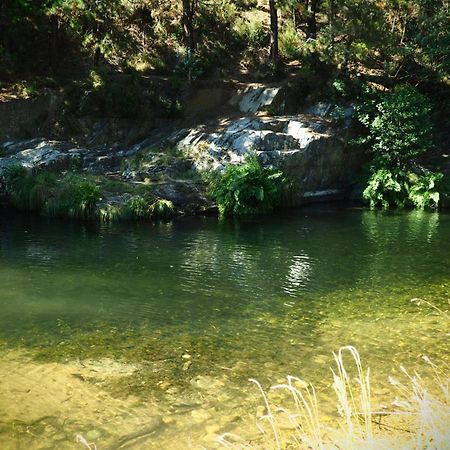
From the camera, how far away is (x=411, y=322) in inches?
327

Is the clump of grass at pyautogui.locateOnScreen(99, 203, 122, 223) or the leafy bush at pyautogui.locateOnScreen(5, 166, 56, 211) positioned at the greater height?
the leafy bush at pyautogui.locateOnScreen(5, 166, 56, 211)

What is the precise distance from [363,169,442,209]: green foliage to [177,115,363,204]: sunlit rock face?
1.80 metres

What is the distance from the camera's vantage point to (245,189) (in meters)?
20.0

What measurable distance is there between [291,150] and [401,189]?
4.87 m

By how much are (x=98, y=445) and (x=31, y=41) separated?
1043 inches

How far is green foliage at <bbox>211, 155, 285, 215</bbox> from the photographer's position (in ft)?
65.3

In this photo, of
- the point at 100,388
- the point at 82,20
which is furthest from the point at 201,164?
the point at 100,388

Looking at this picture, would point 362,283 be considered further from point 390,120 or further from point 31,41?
point 31,41

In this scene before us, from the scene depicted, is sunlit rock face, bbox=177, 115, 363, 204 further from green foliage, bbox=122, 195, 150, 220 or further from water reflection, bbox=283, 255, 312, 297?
water reflection, bbox=283, 255, 312, 297

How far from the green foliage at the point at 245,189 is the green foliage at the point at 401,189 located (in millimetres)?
4359

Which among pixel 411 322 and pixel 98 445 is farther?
pixel 411 322

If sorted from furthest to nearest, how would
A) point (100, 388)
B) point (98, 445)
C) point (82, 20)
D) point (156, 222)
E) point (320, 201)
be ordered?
point (82, 20) < point (320, 201) < point (156, 222) < point (100, 388) < point (98, 445)

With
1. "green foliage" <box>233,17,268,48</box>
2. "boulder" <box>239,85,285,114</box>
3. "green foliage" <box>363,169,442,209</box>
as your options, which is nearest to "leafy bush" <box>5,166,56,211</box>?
"boulder" <box>239,85,285,114</box>

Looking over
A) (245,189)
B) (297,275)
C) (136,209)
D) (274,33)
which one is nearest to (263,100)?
(274,33)
